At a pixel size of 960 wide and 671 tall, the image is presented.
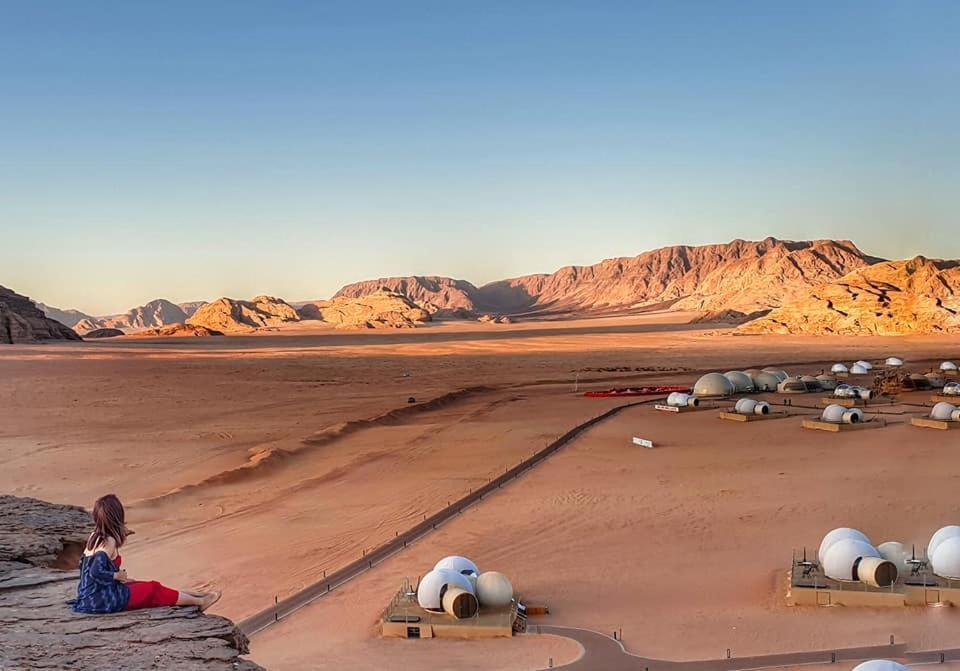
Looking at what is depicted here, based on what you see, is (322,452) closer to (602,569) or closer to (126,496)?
(126,496)

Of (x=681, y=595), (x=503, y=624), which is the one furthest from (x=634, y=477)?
(x=503, y=624)

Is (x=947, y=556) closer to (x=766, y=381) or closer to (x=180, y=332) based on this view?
(x=766, y=381)

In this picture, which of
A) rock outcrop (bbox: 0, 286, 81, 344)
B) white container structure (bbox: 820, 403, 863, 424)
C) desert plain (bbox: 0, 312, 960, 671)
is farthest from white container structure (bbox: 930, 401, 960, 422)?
rock outcrop (bbox: 0, 286, 81, 344)

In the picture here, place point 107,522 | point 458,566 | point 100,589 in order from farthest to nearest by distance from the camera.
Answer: point 458,566 → point 107,522 → point 100,589

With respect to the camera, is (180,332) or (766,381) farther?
(180,332)

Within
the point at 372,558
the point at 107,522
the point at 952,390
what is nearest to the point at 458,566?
the point at 372,558

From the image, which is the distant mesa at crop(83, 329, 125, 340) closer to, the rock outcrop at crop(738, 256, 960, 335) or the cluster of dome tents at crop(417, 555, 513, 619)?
the rock outcrop at crop(738, 256, 960, 335)
